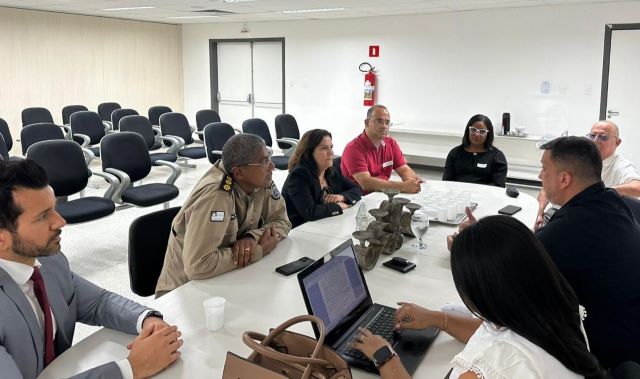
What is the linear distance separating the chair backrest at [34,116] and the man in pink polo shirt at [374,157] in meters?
5.14

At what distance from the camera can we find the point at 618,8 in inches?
264

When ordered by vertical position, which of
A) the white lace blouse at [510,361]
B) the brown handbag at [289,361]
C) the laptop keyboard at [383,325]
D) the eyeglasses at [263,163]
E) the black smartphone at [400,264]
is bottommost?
the laptop keyboard at [383,325]

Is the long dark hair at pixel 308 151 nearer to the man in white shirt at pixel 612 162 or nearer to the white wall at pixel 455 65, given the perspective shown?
the man in white shirt at pixel 612 162

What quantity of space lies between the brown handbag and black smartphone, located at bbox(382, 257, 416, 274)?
98 cm

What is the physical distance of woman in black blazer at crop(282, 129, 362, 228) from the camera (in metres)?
3.11

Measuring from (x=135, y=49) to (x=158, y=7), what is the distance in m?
2.51

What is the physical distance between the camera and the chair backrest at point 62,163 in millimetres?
4230

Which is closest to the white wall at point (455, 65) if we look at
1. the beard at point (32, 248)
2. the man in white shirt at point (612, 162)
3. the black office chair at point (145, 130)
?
the black office chair at point (145, 130)

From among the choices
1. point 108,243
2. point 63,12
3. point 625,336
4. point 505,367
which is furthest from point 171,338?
point 63,12

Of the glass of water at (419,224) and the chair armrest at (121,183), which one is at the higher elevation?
the glass of water at (419,224)

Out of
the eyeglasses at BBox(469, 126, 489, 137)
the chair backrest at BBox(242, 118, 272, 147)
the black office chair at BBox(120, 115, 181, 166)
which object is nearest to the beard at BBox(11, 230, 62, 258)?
the eyeglasses at BBox(469, 126, 489, 137)

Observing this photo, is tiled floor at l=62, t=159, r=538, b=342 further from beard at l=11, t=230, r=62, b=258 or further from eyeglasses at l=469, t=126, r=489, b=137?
eyeglasses at l=469, t=126, r=489, b=137

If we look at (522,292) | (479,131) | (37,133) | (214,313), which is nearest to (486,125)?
(479,131)

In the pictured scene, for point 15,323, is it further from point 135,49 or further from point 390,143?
point 135,49
